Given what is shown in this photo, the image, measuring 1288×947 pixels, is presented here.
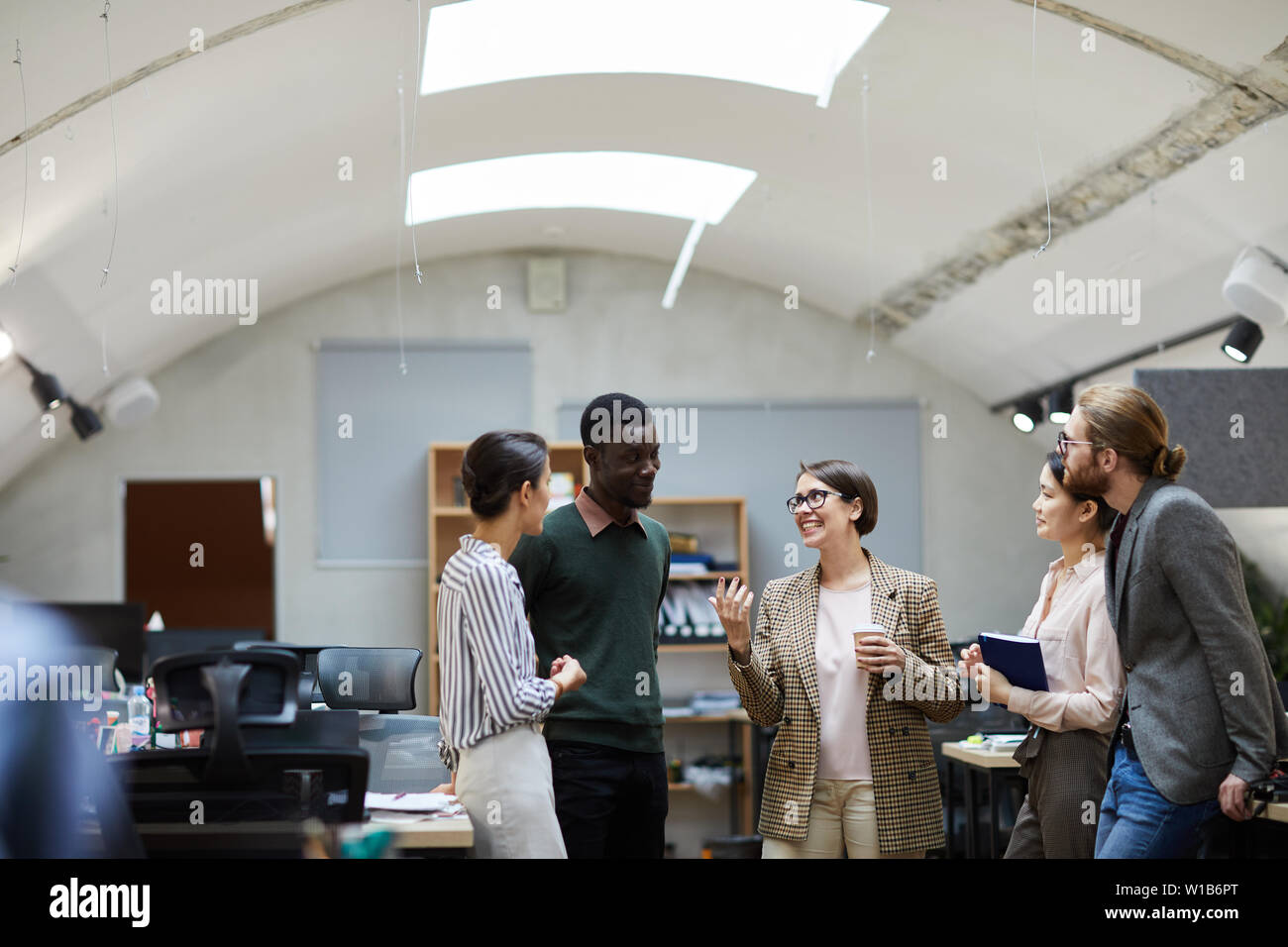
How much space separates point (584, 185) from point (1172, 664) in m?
4.97

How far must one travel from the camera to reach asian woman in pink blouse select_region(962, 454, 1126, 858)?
2.85 m

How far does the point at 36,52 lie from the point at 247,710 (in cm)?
247

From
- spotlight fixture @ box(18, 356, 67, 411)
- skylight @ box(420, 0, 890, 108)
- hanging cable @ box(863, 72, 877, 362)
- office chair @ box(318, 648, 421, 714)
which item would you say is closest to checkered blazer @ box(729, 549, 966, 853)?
office chair @ box(318, 648, 421, 714)

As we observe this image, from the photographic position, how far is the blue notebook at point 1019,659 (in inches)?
113

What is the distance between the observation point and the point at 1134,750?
2.65 metres

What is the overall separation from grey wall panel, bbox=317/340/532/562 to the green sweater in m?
4.74

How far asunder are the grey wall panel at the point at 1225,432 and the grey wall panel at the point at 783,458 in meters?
3.35

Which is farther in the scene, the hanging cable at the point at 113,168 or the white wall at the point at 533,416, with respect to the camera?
the white wall at the point at 533,416

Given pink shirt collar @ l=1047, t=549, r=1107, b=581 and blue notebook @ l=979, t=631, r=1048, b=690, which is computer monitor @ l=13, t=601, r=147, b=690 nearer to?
blue notebook @ l=979, t=631, r=1048, b=690

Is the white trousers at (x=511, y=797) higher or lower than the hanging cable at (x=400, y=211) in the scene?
lower

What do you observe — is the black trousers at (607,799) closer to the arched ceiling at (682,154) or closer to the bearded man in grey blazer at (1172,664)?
the bearded man in grey blazer at (1172,664)

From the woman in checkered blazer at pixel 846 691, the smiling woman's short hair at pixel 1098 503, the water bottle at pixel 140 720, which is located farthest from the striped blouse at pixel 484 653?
the water bottle at pixel 140 720

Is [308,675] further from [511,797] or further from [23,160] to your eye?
[23,160]

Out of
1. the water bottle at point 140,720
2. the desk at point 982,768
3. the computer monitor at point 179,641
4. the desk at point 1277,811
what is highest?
the computer monitor at point 179,641
